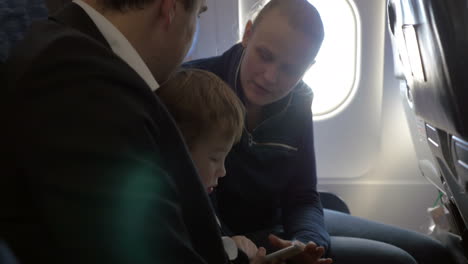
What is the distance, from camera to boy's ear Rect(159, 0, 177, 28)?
2.49 feet

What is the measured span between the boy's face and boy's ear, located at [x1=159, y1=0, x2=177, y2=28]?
0.35 metres

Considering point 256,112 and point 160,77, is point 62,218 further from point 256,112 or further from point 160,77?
point 256,112

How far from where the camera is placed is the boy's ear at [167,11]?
760 mm

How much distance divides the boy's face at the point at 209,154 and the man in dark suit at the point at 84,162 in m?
0.47

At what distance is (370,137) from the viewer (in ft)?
7.83

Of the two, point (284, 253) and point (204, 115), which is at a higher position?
point (204, 115)

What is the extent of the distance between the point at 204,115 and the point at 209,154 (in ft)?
0.32

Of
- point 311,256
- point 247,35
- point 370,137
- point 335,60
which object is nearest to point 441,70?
point 311,256

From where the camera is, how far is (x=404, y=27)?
1.13 meters

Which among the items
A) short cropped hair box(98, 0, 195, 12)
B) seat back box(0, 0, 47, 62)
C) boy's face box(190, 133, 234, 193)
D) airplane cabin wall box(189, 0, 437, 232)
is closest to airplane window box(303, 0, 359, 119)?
airplane cabin wall box(189, 0, 437, 232)

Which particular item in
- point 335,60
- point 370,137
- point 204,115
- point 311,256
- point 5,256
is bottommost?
point 370,137

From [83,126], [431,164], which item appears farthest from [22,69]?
[431,164]

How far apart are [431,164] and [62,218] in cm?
141

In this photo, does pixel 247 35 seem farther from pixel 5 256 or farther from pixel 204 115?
pixel 5 256
